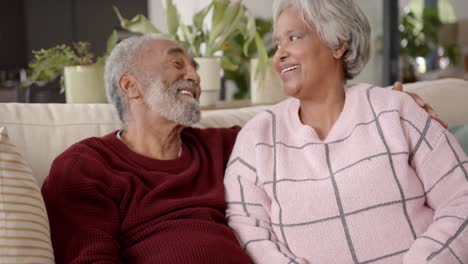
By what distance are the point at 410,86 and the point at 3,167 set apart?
1464 mm

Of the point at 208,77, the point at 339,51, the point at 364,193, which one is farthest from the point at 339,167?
the point at 208,77

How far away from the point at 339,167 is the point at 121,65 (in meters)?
0.72

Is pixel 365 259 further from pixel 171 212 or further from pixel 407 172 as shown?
pixel 171 212

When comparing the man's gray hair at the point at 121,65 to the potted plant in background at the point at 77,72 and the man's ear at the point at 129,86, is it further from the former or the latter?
the potted plant in background at the point at 77,72

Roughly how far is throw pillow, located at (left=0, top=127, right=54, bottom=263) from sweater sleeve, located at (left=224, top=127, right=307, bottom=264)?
1.63ft

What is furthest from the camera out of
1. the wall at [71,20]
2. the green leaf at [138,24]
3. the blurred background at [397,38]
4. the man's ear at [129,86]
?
the wall at [71,20]

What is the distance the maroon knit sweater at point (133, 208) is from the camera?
1.54 metres

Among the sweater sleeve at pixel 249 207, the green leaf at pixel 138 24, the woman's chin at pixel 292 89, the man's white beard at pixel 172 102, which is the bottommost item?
the sweater sleeve at pixel 249 207

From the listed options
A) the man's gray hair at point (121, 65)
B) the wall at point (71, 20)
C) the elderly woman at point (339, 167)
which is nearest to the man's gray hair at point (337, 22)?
the elderly woman at point (339, 167)

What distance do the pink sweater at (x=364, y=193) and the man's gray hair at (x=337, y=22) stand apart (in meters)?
0.14

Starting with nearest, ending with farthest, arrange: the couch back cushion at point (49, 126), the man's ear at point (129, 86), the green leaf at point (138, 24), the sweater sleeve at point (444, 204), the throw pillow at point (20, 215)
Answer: the throw pillow at point (20, 215)
the sweater sleeve at point (444, 204)
the couch back cushion at point (49, 126)
the man's ear at point (129, 86)
the green leaf at point (138, 24)

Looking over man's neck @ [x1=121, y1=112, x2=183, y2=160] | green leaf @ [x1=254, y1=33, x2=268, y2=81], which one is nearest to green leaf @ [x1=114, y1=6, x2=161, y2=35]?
green leaf @ [x1=254, y1=33, x2=268, y2=81]

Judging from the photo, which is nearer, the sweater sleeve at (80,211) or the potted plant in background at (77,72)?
the sweater sleeve at (80,211)

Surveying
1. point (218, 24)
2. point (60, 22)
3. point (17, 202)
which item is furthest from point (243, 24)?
point (60, 22)
